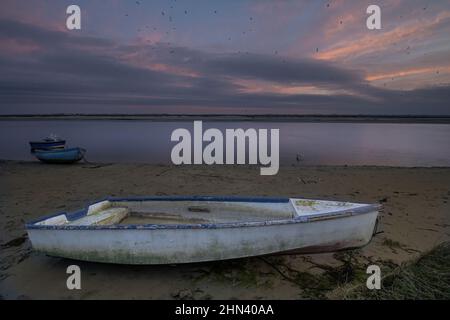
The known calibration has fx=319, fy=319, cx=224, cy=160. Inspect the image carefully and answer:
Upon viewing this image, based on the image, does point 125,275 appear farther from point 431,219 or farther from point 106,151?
point 106,151

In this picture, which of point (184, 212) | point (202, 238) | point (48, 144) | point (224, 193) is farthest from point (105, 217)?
point (48, 144)

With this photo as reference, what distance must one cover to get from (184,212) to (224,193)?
375 centimetres

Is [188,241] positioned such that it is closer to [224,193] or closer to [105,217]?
[105,217]

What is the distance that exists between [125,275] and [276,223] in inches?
95.9

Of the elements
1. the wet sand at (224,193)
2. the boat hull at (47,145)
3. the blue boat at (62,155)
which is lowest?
the wet sand at (224,193)

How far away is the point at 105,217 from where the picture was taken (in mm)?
5668

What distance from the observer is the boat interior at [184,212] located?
18.7 feet

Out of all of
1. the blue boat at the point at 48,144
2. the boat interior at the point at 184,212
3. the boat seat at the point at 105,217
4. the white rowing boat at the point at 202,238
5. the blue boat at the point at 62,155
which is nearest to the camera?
the white rowing boat at the point at 202,238

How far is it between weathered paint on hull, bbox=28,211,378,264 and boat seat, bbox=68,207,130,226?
0.70 meters

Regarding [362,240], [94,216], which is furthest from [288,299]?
[94,216]

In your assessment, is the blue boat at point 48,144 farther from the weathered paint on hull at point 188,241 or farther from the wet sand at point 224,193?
the weathered paint on hull at point 188,241

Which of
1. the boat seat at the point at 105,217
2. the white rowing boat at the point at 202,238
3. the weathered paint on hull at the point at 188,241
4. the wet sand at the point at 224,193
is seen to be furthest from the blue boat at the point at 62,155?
the weathered paint on hull at the point at 188,241

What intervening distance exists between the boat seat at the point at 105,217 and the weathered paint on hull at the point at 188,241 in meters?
0.70

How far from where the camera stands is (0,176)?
1255 centimetres
